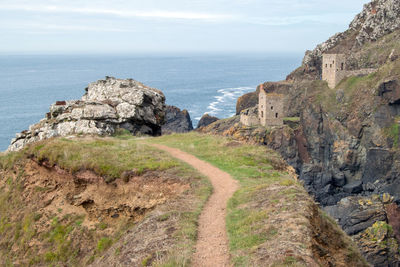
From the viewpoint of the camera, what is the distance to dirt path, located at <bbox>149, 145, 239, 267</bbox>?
10188mm

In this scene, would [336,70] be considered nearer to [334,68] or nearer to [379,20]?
[334,68]

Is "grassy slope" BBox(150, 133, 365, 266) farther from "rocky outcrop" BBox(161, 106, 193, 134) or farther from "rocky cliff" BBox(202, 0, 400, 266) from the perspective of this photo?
"rocky outcrop" BBox(161, 106, 193, 134)

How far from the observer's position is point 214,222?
42.0 ft

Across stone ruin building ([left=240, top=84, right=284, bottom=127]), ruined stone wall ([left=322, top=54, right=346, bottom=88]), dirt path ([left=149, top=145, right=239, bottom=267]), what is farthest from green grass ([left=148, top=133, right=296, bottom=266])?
ruined stone wall ([left=322, top=54, right=346, bottom=88])

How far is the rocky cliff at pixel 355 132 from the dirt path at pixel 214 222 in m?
33.7

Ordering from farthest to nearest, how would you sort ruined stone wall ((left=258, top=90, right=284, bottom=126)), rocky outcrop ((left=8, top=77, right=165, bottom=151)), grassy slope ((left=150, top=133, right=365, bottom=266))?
ruined stone wall ((left=258, top=90, right=284, bottom=126)) → rocky outcrop ((left=8, top=77, right=165, bottom=151)) → grassy slope ((left=150, top=133, right=365, bottom=266))

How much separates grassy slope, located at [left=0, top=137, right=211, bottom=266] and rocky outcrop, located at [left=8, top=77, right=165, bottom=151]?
11.1 ft

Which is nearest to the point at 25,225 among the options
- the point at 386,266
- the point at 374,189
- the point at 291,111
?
the point at 386,266

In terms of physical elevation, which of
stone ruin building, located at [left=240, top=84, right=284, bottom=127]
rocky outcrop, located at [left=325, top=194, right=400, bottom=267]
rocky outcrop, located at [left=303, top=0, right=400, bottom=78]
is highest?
rocky outcrop, located at [left=303, top=0, right=400, bottom=78]

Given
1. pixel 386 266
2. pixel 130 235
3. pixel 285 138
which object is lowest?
pixel 386 266

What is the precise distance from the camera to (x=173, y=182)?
1678 centimetres

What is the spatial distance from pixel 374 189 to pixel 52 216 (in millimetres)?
61745

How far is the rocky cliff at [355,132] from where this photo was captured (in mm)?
54531

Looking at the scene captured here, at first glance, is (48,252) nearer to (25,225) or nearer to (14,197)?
(25,225)
